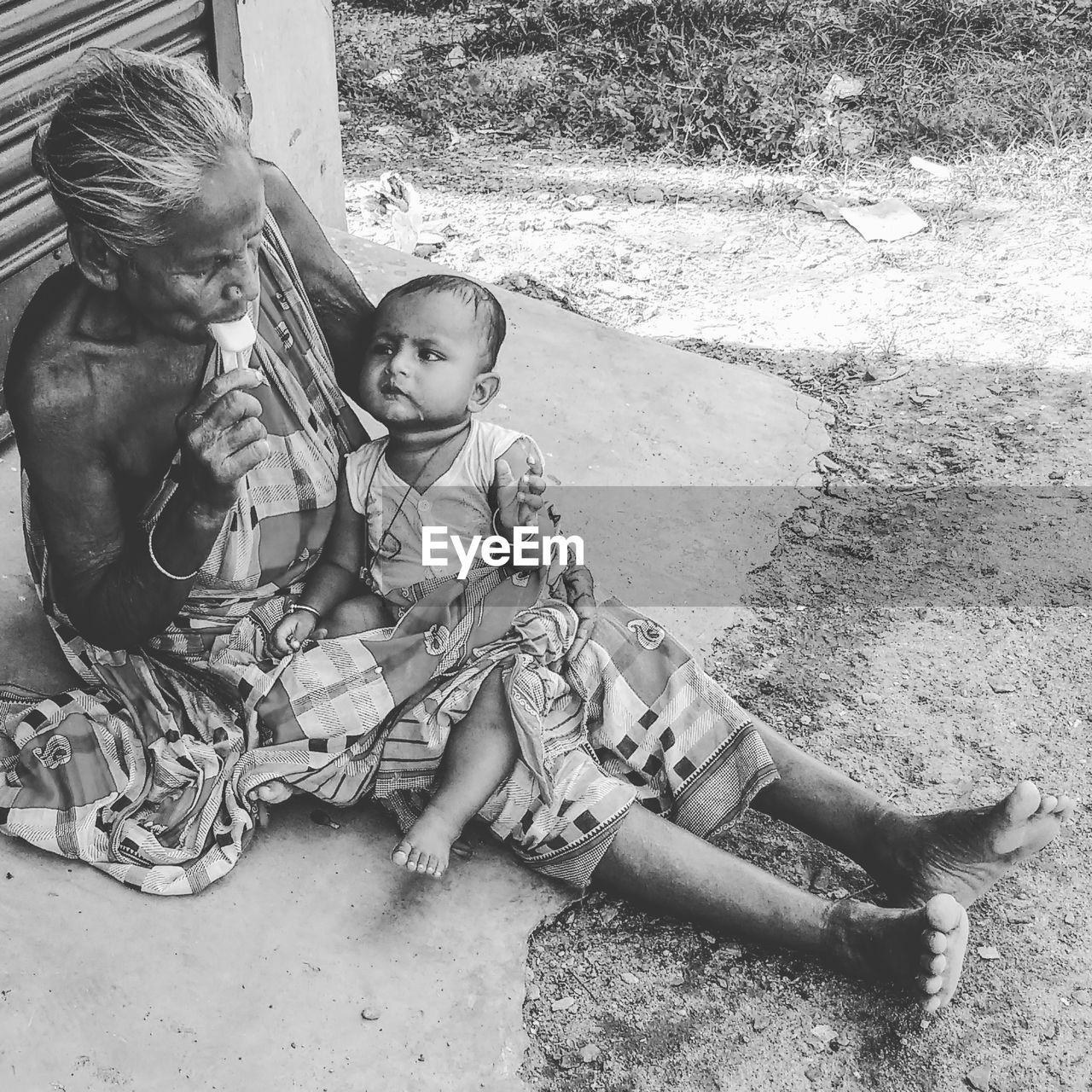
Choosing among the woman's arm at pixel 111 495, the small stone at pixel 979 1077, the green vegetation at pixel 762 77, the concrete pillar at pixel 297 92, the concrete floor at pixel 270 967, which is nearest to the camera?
the woman's arm at pixel 111 495

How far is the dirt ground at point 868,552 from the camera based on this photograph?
6.61 ft

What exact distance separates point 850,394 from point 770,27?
3.97 metres

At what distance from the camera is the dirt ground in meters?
2.02

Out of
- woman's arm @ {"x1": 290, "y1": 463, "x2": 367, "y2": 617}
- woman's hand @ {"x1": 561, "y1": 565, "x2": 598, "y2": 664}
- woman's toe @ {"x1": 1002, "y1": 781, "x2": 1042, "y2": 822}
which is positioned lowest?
woman's toe @ {"x1": 1002, "y1": 781, "x2": 1042, "y2": 822}

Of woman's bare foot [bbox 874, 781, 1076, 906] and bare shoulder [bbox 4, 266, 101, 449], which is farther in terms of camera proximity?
woman's bare foot [bbox 874, 781, 1076, 906]

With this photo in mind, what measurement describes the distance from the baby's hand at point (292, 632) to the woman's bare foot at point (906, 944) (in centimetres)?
102

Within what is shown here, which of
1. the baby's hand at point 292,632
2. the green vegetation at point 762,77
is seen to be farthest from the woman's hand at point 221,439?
the green vegetation at point 762,77

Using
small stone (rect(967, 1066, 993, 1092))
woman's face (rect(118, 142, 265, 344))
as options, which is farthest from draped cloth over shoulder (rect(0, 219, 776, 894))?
small stone (rect(967, 1066, 993, 1092))

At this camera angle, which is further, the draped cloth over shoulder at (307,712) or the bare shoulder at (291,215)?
the bare shoulder at (291,215)

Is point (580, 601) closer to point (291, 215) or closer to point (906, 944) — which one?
point (906, 944)

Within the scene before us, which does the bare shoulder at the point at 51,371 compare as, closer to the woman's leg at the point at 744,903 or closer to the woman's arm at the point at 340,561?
the woman's arm at the point at 340,561

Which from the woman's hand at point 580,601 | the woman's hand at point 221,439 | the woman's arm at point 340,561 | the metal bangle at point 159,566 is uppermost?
the woman's hand at point 221,439

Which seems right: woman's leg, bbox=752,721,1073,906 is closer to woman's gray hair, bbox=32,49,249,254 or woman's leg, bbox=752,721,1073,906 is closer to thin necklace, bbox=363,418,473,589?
thin necklace, bbox=363,418,473,589

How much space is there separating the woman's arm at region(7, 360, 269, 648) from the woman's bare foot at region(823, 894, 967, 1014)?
3.93 ft
